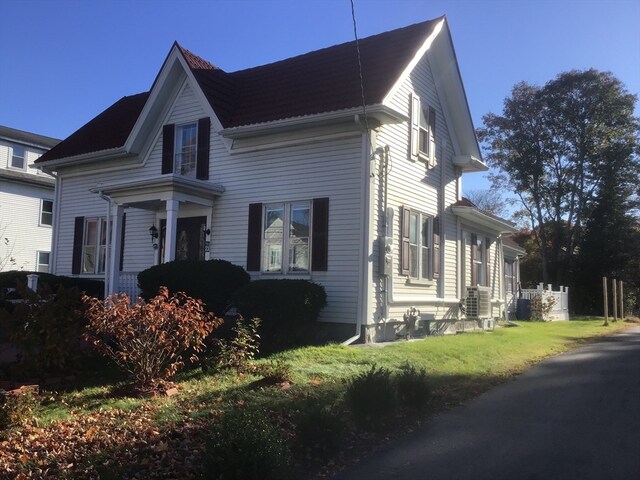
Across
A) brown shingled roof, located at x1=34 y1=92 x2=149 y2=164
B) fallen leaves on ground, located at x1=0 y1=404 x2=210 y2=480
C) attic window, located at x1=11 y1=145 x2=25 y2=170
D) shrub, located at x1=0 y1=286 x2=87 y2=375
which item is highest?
attic window, located at x1=11 y1=145 x2=25 y2=170

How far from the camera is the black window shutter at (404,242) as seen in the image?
1379 cm

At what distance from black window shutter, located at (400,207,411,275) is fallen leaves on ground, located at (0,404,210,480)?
825cm

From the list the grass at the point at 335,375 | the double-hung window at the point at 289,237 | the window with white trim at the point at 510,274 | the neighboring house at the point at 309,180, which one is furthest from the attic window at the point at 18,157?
the grass at the point at 335,375

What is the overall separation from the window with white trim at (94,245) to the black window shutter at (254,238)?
533cm

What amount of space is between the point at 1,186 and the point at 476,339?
25.5 meters

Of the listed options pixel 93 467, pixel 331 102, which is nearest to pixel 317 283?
pixel 331 102

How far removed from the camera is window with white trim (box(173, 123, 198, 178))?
51.6ft

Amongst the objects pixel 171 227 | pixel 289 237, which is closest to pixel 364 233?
pixel 289 237

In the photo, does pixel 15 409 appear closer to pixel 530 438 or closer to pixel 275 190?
pixel 530 438

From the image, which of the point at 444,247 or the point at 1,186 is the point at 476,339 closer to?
the point at 444,247

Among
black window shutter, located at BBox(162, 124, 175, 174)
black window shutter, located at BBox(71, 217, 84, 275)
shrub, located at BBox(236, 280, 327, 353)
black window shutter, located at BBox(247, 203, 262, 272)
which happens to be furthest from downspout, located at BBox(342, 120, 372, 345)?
black window shutter, located at BBox(71, 217, 84, 275)

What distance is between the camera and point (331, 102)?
512 inches

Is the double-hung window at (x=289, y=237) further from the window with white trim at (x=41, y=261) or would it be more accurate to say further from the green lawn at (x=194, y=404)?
the window with white trim at (x=41, y=261)

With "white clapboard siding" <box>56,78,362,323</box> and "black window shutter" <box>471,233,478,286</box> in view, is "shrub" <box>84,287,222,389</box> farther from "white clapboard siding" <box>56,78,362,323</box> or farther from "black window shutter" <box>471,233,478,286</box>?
"black window shutter" <box>471,233,478,286</box>
